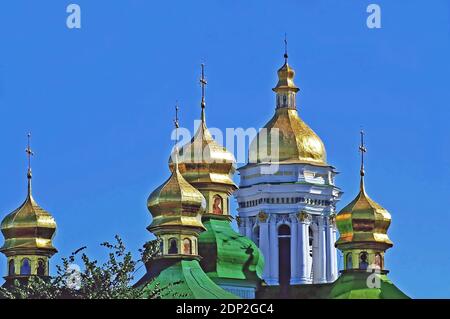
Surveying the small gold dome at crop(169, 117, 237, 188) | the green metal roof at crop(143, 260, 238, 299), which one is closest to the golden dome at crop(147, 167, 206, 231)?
the green metal roof at crop(143, 260, 238, 299)

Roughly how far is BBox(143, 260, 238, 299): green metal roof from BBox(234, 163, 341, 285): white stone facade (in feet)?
36.9

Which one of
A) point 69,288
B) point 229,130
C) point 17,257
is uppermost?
point 229,130

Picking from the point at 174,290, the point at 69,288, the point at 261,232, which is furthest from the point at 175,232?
the point at 261,232

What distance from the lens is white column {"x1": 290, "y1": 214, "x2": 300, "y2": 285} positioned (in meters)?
46.2

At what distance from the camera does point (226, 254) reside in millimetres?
39000

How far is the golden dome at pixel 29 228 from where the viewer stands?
124ft

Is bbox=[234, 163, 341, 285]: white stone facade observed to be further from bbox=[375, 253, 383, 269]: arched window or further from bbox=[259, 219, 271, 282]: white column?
bbox=[375, 253, 383, 269]: arched window

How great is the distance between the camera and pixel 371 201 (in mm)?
38656

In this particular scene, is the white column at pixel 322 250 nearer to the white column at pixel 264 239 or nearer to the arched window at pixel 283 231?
the arched window at pixel 283 231

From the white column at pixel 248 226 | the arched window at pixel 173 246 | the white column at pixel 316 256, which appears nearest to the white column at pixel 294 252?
the white column at pixel 316 256

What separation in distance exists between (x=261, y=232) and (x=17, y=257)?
10631 mm
